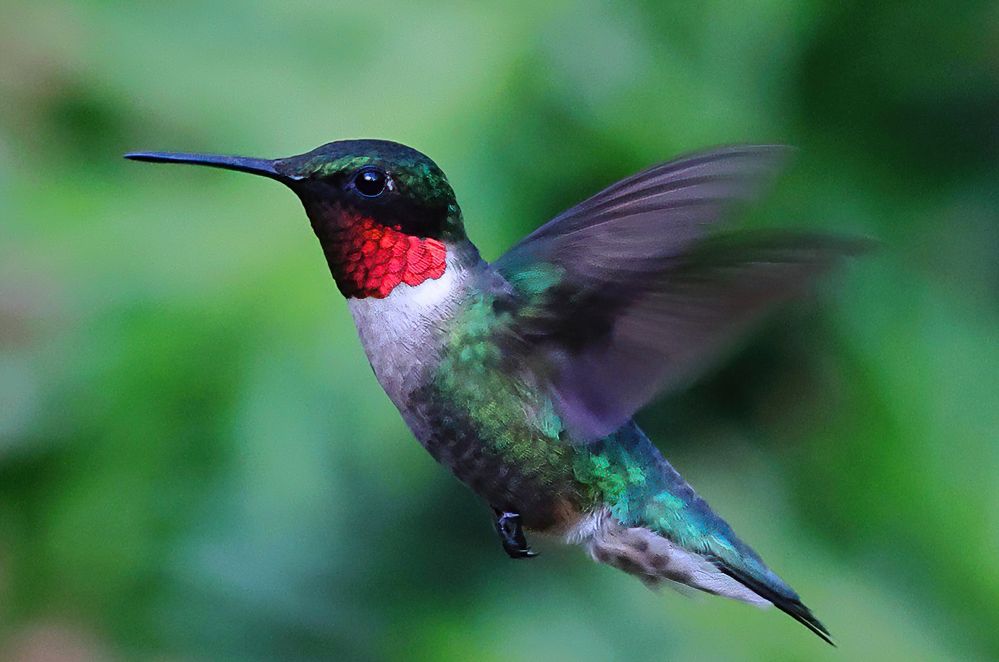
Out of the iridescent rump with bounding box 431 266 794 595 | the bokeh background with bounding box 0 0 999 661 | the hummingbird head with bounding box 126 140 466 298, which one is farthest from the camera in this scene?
the bokeh background with bounding box 0 0 999 661

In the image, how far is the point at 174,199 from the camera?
8.21 ft

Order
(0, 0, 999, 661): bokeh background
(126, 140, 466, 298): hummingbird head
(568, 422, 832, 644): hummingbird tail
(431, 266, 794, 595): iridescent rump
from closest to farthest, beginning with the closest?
(126, 140, 466, 298): hummingbird head
(431, 266, 794, 595): iridescent rump
(568, 422, 832, 644): hummingbird tail
(0, 0, 999, 661): bokeh background

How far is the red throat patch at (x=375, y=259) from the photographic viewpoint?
92cm

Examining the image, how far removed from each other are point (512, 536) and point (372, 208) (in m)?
0.32

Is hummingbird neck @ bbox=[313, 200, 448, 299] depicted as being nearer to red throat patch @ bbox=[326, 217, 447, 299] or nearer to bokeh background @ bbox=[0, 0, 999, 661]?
red throat patch @ bbox=[326, 217, 447, 299]

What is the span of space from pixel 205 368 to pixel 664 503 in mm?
1218

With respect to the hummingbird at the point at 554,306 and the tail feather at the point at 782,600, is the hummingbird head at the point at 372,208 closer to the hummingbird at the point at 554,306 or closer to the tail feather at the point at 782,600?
the hummingbird at the point at 554,306

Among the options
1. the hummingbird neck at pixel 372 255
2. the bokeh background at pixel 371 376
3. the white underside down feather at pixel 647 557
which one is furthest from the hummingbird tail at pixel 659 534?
the bokeh background at pixel 371 376

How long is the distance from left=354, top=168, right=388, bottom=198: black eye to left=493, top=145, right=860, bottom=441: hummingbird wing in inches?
6.8

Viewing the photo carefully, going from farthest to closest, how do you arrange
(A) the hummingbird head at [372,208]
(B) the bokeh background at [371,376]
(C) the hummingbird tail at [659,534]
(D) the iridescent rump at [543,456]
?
1. (B) the bokeh background at [371,376]
2. (C) the hummingbird tail at [659,534]
3. (D) the iridescent rump at [543,456]
4. (A) the hummingbird head at [372,208]

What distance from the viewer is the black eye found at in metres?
0.91

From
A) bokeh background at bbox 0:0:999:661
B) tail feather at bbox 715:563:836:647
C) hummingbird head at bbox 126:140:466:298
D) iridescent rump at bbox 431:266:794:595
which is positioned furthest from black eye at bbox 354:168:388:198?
bokeh background at bbox 0:0:999:661

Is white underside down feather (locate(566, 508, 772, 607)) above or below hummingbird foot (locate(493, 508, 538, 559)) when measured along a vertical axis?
below

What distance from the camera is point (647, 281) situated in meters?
0.96
